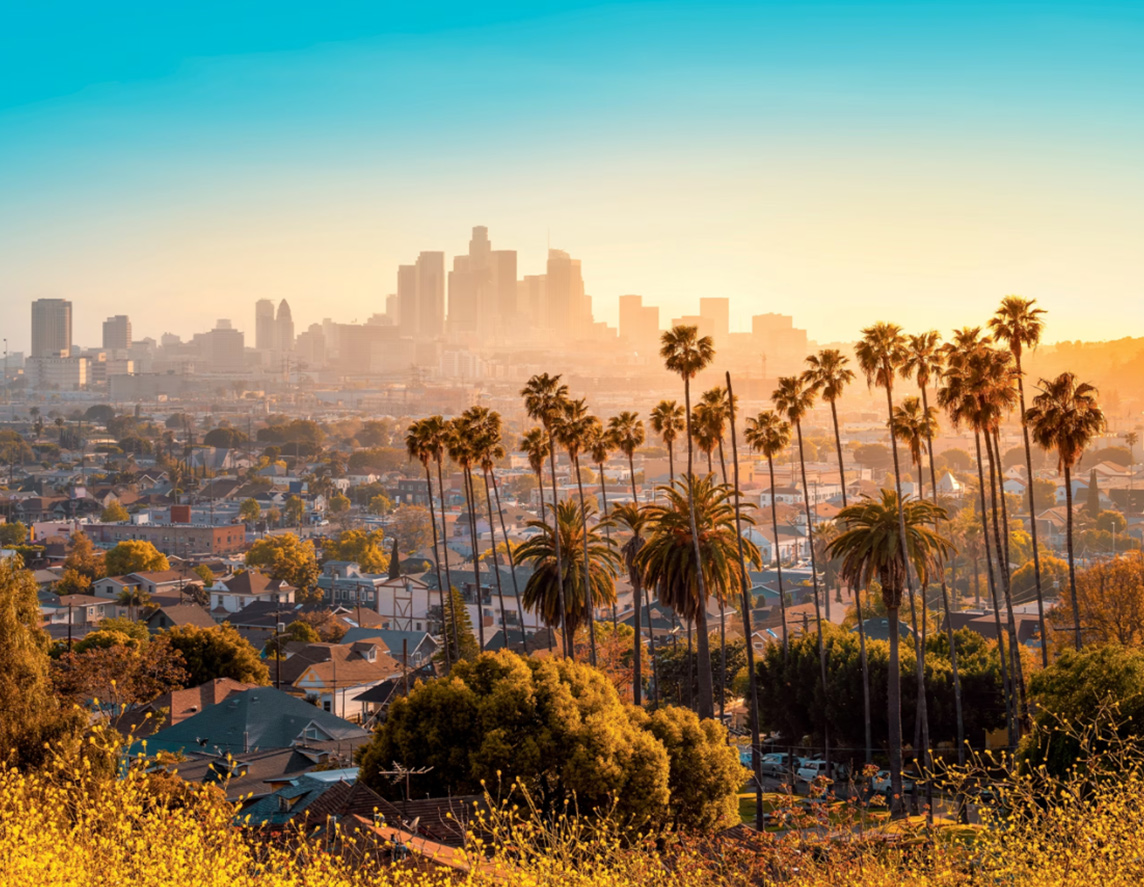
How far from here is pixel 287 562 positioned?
97438mm

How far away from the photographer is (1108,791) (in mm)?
13914

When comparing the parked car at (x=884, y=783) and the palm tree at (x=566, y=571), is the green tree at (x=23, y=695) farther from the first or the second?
the parked car at (x=884, y=783)

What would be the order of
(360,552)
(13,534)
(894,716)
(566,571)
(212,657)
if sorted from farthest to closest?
1. (13,534)
2. (360,552)
3. (212,657)
4. (566,571)
5. (894,716)

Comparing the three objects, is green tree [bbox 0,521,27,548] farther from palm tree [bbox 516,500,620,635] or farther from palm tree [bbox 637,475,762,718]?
palm tree [bbox 637,475,762,718]

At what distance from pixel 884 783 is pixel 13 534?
108279mm

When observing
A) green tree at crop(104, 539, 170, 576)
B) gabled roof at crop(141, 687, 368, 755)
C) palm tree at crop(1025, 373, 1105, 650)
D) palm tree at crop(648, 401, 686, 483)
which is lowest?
gabled roof at crop(141, 687, 368, 755)

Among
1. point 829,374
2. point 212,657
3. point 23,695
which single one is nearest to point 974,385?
point 829,374

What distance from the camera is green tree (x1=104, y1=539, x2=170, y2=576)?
93.8 m

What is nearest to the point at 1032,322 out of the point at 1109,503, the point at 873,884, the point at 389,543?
the point at 873,884

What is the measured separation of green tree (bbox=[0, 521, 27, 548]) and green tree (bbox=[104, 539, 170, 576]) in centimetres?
2837

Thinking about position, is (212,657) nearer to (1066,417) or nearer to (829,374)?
(829,374)

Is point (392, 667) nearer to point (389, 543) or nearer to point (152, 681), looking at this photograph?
point (152, 681)

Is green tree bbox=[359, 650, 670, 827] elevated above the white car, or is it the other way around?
green tree bbox=[359, 650, 670, 827]

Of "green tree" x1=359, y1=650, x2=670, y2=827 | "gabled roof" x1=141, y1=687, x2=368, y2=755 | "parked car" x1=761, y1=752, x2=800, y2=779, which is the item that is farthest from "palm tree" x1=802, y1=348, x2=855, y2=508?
"gabled roof" x1=141, y1=687, x2=368, y2=755
